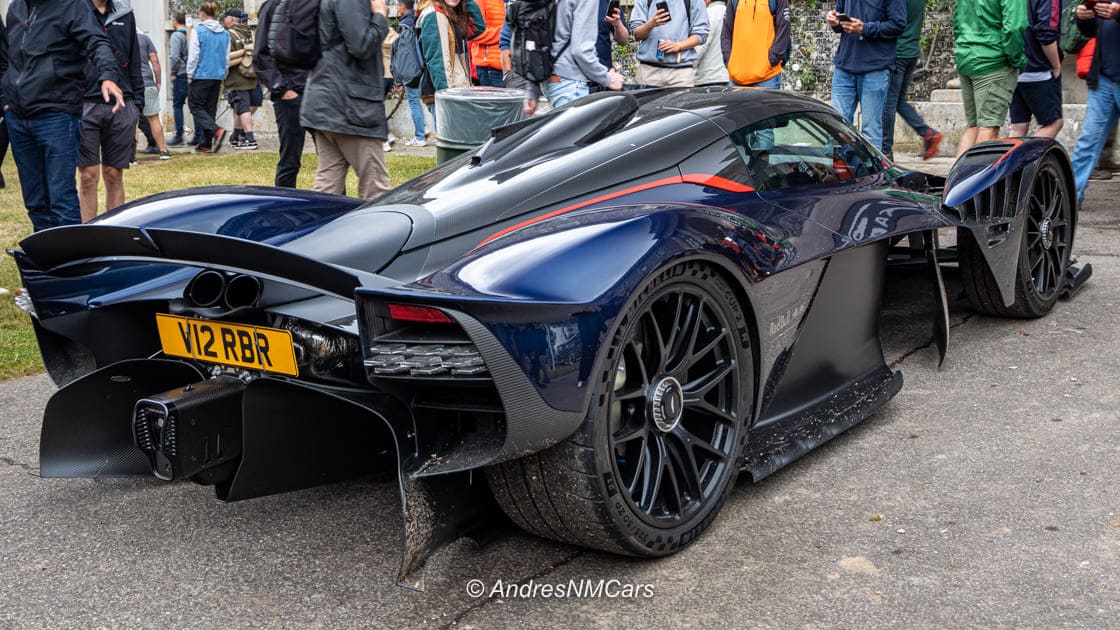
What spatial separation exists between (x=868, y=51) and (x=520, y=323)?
6.25m

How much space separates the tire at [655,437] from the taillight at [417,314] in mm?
413

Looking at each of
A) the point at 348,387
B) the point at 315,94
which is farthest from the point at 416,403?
the point at 315,94

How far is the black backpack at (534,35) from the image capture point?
24.1 ft

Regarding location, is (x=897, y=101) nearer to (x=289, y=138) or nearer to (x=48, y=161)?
(x=289, y=138)

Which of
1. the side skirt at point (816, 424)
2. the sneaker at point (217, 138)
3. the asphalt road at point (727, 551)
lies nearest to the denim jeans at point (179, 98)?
the sneaker at point (217, 138)

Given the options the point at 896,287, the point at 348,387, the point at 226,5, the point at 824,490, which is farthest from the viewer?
the point at 226,5

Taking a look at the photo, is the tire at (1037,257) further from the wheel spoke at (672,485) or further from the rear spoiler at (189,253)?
the rear spoiler at (189,253)

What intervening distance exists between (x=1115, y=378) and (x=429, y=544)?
3052 mm

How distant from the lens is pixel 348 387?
281 cm

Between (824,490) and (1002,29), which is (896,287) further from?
(1002,29)

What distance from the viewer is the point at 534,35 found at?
24.5 feet

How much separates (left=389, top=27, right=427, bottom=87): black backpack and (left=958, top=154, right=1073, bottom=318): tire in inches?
331

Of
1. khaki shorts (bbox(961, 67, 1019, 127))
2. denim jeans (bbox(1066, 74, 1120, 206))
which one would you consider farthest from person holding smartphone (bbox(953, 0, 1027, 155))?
denim jeans (bbox(1066, 74, 1120, 206))

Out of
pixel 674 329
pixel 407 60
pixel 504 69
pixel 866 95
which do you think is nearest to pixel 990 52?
pixel 866 95
